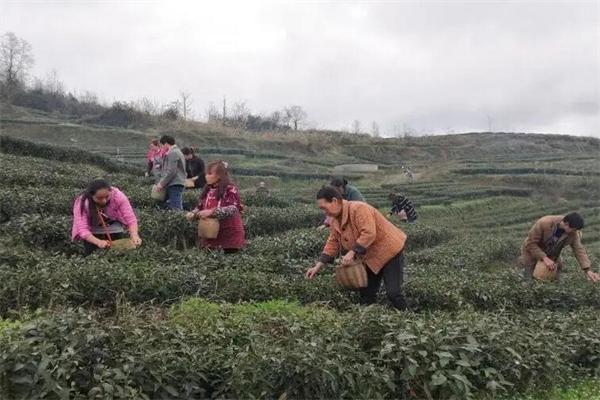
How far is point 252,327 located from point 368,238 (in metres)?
1.94

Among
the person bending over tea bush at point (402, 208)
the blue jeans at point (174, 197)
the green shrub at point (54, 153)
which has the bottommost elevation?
the person bending over tea bush at point (402, 208)

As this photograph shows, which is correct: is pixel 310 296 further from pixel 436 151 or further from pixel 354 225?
pixel 436 151

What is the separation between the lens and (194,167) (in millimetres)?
13281

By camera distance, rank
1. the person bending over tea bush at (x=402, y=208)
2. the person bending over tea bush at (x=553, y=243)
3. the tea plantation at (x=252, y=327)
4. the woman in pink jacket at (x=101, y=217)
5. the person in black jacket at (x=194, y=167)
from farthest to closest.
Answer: the person bending over tea bush at (x=402, y=208), the person in black jacket at (x=194, y=167), the person bending over tea bush at (x=553, y=243), the woman in pink jacket at (x=101, y=217), the tea plantation at (x=252, y=327)

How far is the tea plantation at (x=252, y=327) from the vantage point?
398 cm

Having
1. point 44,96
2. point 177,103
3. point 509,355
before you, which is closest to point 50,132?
point 44,96

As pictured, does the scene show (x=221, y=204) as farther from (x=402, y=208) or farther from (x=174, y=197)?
(x=402, y=208)

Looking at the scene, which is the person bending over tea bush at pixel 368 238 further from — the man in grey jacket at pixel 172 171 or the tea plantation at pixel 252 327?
the man in grey jacket at pixel 172 171

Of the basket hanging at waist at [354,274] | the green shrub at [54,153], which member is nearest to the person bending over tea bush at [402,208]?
the green shrub at [54,153]

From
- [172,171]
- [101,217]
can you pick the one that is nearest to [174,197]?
[172,171]

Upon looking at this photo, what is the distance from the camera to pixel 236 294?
6715 millimetres

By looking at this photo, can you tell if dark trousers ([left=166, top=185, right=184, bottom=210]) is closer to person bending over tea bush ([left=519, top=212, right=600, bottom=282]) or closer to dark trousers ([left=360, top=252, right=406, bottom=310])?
dark trousers ([left=360, top=252, right=406, bottom=310])

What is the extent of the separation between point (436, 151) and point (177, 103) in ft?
93.2

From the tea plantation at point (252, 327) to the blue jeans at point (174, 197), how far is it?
49 centimetres
